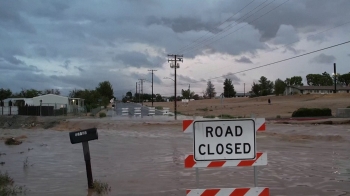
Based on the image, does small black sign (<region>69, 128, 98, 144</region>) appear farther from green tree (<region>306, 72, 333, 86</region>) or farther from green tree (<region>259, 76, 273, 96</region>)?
green tree (<region>306, 72, 333, 86</region>)

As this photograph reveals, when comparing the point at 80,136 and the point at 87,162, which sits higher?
the point at 80,136

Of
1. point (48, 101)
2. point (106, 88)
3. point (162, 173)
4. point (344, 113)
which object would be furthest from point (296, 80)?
point (162, 173)

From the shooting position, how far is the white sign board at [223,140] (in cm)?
596

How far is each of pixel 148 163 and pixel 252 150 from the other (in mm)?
7883

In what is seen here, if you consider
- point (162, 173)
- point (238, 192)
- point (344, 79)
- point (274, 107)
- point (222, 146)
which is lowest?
point (162, 173)

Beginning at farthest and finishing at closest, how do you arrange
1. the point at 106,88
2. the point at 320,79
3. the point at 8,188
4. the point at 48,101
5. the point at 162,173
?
the point at 320,79, the point at 106,88, the point at 48,101, the point at 162,173, the point at 8,188

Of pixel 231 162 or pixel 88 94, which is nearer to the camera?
pixel 231 162

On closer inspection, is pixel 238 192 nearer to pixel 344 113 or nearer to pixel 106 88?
pixel 344 113

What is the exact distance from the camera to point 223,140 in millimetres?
5969

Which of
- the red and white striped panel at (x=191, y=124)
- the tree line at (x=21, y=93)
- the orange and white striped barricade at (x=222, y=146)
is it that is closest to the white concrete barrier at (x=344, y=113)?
the red and white striped panel at (x=191, y=124)

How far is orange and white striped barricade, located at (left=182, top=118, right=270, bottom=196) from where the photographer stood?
5961 mm

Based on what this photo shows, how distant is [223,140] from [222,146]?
0.09 metres

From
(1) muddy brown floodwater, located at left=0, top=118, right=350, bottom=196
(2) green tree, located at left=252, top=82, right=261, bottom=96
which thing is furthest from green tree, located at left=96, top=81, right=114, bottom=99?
(1) muddy brown floodwater, located at left=0, top=118, right=350, bottom=196

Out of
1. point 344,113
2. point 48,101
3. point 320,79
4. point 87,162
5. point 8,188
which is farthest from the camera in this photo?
point 320,79
